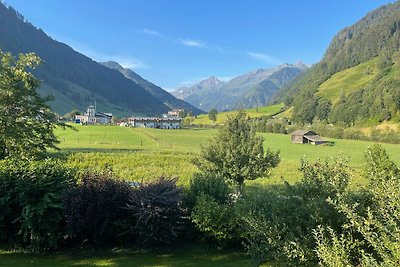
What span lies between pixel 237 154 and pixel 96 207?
10.7 meters

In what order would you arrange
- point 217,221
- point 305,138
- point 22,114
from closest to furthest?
1. point 217,221
2. point 22,114
3. point 305,138

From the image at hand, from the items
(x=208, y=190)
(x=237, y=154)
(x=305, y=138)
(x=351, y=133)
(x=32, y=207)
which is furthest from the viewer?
(x=351, y=133)

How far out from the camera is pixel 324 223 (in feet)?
26.4

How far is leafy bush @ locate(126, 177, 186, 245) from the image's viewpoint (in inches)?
457

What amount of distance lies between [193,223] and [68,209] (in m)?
4.32

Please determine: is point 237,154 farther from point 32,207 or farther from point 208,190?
point 32,207

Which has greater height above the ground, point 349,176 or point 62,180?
point 349,176

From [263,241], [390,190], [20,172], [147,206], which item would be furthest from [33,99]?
[390,190]

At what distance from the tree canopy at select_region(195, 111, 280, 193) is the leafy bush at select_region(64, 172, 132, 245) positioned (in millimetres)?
8919

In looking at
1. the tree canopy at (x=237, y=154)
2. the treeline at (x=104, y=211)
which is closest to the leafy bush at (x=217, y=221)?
the treeline at (x=104, y=211)

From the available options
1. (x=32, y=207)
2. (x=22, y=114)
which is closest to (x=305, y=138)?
(x=22, y=114)

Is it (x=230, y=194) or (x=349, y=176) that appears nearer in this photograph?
(x=349, y=176)

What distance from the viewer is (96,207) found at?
38.2 feet

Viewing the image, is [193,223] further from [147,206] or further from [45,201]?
[45,201]
